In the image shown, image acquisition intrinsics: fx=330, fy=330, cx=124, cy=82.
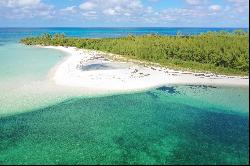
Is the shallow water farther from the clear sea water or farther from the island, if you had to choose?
the island

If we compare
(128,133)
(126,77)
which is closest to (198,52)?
(126,77)

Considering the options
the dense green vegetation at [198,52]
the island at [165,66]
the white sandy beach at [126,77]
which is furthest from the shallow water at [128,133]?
the dense green vegetation at [198,52]

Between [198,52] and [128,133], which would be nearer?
[128,133]

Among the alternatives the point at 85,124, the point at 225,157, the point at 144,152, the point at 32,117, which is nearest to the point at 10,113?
the point at 32,117

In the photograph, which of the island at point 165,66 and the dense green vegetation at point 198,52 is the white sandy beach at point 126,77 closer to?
the island at point 165,66

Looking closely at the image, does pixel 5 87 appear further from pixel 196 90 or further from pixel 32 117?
pixel 196 90

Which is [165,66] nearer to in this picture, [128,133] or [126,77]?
[126,77]

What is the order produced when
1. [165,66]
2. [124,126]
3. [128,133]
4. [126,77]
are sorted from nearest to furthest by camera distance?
[128,133]
[124,126]
[126,77]
[165,66]
